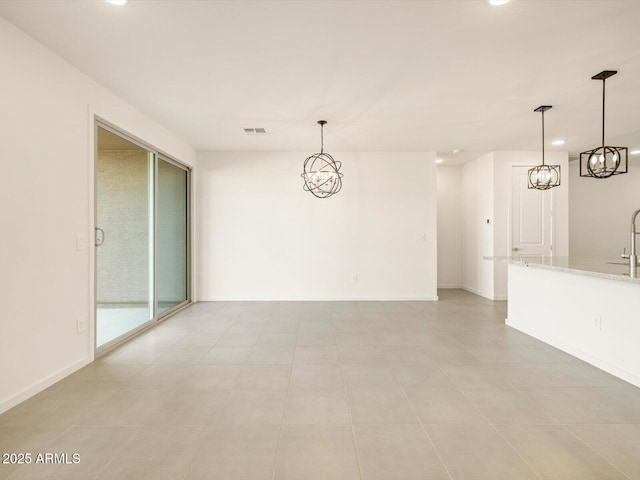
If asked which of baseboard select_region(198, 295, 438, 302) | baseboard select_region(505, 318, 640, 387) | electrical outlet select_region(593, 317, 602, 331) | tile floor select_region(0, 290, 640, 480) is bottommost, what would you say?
tile floor select_region(0, 290, 640, 480)

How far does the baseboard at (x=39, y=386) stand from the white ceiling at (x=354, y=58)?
2524 millimetres

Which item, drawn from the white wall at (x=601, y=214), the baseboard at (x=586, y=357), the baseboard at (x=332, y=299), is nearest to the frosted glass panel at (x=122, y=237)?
the baseboard at (x=332, y=299)

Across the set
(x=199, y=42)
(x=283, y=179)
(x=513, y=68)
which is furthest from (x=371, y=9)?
(x=283, y=179)

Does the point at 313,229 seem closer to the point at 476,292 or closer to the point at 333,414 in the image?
the point at 476,292

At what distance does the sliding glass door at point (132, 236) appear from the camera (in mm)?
3607

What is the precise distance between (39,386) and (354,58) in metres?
3.48

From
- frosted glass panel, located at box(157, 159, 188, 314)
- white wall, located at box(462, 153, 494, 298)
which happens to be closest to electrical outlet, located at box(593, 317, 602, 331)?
white wall, located at box(462, 153, 494, 298)

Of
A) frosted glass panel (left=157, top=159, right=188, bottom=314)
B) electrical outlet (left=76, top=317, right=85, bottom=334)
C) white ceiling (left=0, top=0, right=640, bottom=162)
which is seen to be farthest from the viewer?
frosted glass panel (left=157, top=159, right=188, bottom=314)

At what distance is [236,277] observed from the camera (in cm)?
635

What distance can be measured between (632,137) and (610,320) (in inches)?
158

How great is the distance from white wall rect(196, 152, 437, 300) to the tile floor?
2.37 m

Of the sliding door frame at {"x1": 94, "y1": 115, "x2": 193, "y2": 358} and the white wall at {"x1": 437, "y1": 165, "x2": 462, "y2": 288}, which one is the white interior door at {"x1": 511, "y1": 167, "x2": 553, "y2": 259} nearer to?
the white wall at {"x1": 437, "y1": 165, "x2": 462, "y2": 288}

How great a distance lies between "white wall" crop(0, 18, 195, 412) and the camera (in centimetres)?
243

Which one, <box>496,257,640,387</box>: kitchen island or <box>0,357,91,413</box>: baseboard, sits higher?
<box>496,257,640,387</box>: kitchen island
